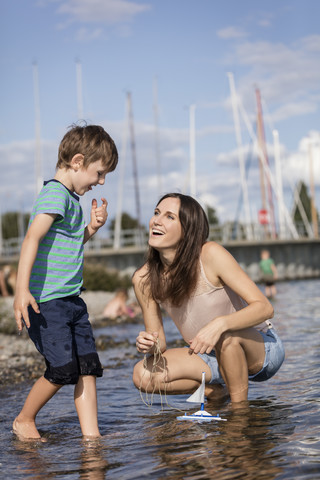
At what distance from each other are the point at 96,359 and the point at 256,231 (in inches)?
1592

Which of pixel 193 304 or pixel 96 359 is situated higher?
pixel 193 304

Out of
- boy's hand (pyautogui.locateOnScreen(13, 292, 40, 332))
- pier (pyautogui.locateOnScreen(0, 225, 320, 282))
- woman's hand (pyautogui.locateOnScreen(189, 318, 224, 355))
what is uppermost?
boy's hand (pyautogui.locateOnScreen(13, 292, 40, 332))

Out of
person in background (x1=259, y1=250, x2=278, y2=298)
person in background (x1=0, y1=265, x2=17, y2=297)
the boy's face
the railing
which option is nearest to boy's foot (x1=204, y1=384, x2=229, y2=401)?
the boy's face

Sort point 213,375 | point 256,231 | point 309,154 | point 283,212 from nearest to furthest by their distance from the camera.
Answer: point 213,375, point 256,231, point 283,212, point 309,154

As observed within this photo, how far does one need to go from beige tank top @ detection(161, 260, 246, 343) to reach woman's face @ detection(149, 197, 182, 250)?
9.7 inches

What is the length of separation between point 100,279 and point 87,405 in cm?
1987

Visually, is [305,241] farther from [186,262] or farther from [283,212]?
[186,262]

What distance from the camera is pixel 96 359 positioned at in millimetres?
3932

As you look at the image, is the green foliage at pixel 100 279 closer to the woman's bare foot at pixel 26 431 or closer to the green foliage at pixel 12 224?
the woman's bare foot at pixel 26 431

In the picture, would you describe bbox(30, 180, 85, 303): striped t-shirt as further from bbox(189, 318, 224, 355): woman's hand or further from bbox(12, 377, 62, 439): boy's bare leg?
bbox(189, 318, 224, 355): woman's hand

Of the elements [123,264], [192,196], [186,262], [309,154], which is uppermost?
[309,154]

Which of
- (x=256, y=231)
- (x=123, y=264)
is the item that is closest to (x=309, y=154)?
(x=256, y=231)

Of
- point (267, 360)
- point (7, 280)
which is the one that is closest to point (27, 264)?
point (267, 360)

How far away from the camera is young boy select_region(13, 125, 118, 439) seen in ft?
12.4
